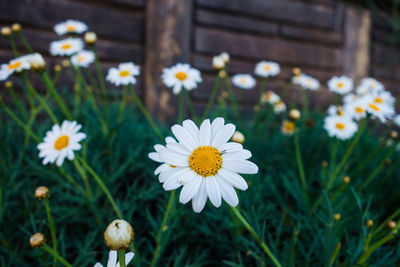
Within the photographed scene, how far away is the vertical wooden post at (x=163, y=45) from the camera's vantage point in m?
2.21

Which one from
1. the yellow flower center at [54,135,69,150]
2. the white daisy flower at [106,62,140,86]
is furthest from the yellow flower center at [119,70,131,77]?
the yellow flower center at [54,135,69,150]

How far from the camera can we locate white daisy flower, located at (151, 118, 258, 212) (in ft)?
1.82

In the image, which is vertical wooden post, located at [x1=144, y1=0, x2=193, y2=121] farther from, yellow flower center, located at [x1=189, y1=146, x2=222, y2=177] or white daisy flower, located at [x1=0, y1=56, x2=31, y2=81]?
yellow flower center, located at [x1=189, y1=146, x2=222, y2=177]

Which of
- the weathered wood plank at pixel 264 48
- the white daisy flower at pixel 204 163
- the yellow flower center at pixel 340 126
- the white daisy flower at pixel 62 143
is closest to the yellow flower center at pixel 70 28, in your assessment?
the white daisy flower at pixel 62 143

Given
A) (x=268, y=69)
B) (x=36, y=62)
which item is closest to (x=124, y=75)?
(x=36, y=62)

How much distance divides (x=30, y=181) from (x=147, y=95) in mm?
1222

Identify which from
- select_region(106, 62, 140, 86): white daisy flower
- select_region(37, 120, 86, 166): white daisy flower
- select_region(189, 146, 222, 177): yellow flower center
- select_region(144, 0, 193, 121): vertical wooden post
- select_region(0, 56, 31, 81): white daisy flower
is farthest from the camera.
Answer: select_region(144, 0, 193, 121): vertical wooden post

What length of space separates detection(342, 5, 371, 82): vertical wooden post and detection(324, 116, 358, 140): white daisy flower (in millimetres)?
2082

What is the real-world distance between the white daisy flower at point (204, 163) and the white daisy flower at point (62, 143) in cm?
31

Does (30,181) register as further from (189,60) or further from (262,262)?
(189,60)

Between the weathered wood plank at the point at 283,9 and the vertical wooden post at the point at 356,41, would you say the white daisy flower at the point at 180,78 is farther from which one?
the vertical wooden post at the point at 356,41

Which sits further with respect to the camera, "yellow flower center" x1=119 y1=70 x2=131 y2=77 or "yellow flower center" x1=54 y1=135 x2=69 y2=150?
"yellow flower center" x1=119 y1=70 x2=131 y2=77

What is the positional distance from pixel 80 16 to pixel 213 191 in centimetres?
199

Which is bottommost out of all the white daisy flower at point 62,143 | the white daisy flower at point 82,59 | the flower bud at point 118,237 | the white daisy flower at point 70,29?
the flower bud at point 118,237
